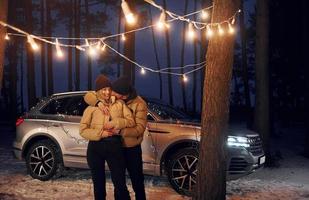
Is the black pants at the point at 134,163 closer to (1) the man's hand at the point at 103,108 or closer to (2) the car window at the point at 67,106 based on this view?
(1) the man's hand at the point at 103,108

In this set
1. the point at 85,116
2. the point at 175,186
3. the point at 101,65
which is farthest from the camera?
the point at 101,65

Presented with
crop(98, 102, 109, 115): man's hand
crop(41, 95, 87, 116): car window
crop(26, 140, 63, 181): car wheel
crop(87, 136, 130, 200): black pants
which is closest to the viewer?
crop(87, 136, 130, 200): black pants

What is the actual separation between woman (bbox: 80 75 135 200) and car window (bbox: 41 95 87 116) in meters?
3.81

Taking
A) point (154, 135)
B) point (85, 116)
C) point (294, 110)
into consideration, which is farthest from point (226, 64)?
point (294, 110)

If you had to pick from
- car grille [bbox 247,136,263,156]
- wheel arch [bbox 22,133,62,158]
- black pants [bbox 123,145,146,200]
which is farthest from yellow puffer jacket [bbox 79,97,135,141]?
wheel arch [bbox 22,133,62,158]

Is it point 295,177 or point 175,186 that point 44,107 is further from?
point 295,177

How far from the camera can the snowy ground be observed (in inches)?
346

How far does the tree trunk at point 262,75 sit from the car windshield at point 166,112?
382 cm

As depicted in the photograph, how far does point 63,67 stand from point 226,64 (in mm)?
72195

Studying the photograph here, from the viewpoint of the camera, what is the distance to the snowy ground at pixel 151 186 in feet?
28.8

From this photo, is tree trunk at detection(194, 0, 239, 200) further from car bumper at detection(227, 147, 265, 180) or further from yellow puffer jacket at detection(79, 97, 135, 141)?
car bumper at detection(227, 147, 265, 180)

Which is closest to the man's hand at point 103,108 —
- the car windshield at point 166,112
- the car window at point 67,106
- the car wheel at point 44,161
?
the car windshield at point 166,112

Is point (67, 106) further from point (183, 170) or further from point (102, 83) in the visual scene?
point (102, 83)

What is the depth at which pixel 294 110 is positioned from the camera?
1352 inches
